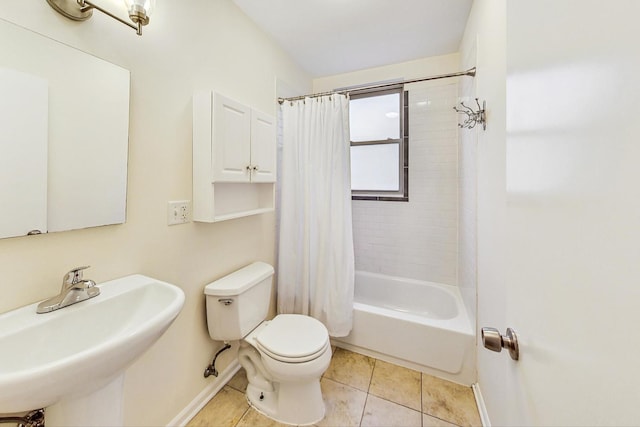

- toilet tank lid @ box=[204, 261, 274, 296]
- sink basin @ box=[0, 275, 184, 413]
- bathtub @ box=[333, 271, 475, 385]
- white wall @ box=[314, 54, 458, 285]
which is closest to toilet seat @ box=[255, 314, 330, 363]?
toilet tank lid @ box=[204, 261, 274, 296]

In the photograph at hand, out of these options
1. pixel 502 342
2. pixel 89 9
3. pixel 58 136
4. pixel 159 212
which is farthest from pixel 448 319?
pixel 89 9

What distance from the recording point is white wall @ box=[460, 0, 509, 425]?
117 cm

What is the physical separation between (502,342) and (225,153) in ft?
4.60

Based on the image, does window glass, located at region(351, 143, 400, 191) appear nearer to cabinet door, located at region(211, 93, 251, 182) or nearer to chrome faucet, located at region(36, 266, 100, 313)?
cabinet door, located at region(211, 93, 251, 182)

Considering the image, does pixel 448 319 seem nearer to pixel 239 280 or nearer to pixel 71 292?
pixel 239 280

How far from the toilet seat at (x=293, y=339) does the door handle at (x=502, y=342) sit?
3.24ft

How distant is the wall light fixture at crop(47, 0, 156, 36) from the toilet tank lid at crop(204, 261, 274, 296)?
1.24 meters

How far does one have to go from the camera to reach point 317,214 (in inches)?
79.2

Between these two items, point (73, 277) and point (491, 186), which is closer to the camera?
point (73, 277)

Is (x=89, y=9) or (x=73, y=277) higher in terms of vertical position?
(x=89, y=9)

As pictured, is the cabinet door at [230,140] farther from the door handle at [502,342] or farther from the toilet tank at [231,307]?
the door handle at [502,342]

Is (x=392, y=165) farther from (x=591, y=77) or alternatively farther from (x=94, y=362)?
(x=94, y=362)

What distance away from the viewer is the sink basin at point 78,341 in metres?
0.60

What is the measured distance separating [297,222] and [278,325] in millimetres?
793
